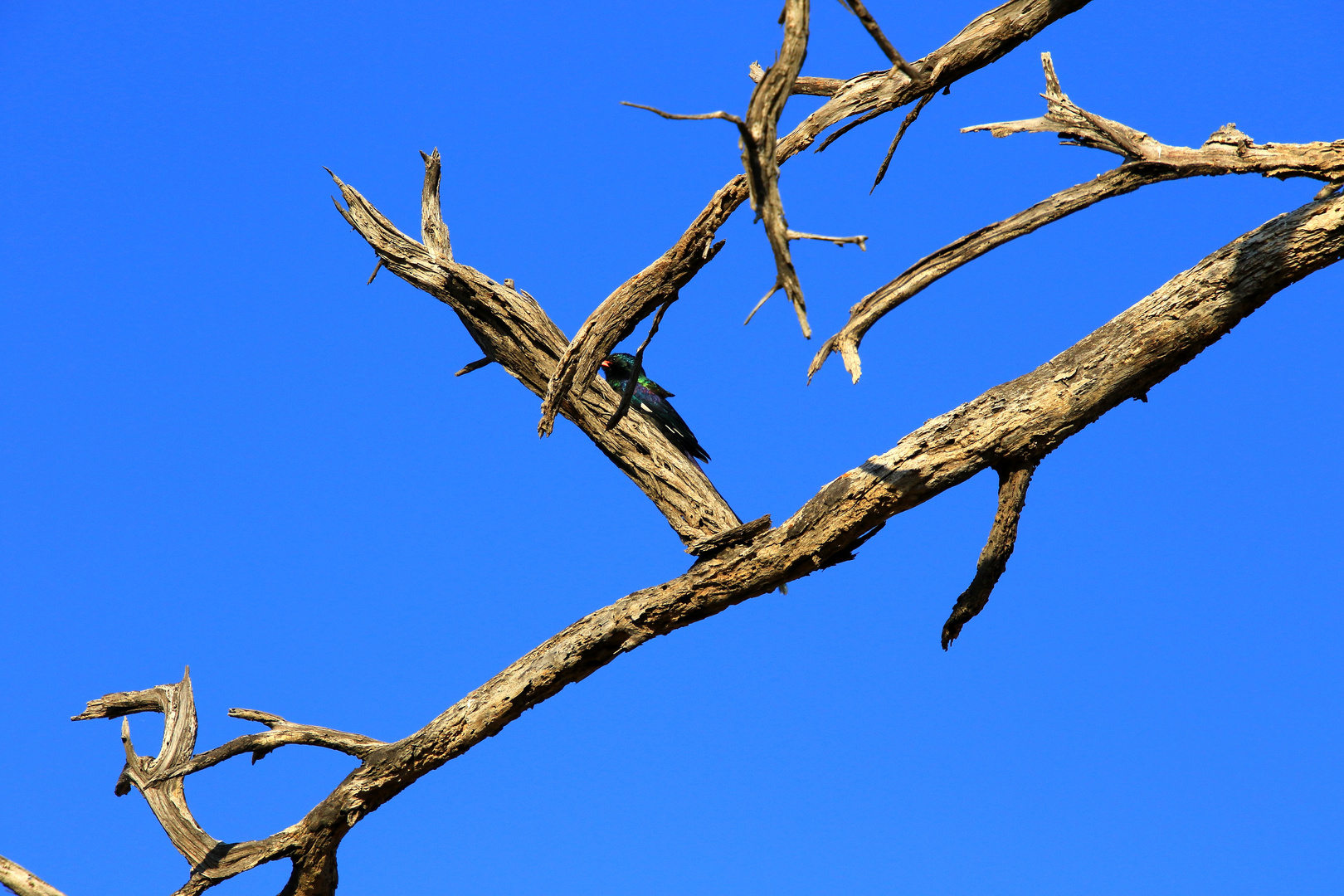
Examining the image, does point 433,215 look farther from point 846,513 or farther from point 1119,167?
point 1119,167

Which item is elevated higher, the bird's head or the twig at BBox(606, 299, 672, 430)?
the bird's head

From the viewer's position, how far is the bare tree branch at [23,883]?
5.42m

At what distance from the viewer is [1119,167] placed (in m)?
4.73

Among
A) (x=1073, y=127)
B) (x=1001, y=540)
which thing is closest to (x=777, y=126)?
(x=1073, y=127)

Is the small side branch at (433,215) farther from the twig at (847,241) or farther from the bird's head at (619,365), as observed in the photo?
the twig at (847,241)

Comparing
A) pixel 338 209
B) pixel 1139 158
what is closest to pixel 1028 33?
pixel 1139 158

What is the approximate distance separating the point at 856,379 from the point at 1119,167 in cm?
189

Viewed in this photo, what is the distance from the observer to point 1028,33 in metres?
4.91

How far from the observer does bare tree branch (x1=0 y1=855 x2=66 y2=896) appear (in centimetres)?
542

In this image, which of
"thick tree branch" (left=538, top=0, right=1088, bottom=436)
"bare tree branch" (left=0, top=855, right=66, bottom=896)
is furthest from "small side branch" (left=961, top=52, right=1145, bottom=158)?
"bare tree branch" (left=0, top=855, right=66, bottom=896)

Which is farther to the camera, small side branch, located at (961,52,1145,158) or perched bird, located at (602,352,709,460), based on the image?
perched bird, located at (602,352,709,460)

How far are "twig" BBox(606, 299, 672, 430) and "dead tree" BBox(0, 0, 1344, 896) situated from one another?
1 centimetres

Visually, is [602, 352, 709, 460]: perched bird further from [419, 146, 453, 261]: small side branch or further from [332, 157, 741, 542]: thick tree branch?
[419, 146, 453, 261]: small side branch

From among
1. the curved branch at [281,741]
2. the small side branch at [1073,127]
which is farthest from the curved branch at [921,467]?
the small side branch at [1073,127]
